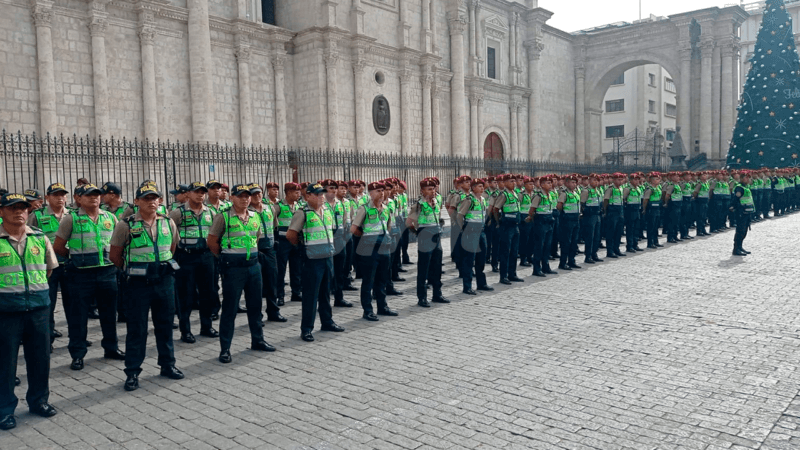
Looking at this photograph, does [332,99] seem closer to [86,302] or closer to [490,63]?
[490,63]

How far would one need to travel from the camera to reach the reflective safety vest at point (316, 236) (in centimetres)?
725

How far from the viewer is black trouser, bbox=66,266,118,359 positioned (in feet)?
20.4

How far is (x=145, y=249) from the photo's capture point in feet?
18.6

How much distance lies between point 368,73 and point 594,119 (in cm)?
2030

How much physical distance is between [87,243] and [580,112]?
36.3 metres

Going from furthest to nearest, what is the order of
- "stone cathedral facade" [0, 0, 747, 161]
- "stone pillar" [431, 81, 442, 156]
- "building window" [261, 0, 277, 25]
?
"stone pillar" [431, 81, 442, 156] < "building window" [261, 0, 277, 25] < "stone cathedral facade" [0, 0, 747, 161]

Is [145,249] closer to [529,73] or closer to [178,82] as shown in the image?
[178,82]

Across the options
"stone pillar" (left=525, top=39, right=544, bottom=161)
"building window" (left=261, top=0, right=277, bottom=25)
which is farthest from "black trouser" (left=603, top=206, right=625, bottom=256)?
"stone pillar" (left=525, top=39, right=544, bottom=161)

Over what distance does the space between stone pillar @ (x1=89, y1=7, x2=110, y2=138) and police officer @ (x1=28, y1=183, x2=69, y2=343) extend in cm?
957

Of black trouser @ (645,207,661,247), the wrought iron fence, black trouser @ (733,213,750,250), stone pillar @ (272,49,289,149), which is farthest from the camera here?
stone pillar @ (272,49,289,149)

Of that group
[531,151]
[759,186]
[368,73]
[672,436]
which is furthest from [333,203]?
[531,151]

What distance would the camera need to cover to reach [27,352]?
16.1 feet

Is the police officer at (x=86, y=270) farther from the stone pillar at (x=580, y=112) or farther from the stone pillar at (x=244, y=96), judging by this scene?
the stone pillar at (x=580, y=112)

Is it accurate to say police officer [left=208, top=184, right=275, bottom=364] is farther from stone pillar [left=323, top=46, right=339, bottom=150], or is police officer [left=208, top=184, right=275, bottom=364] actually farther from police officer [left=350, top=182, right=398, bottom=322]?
stone pillar [left=323, top=46, right=339, bottom=150]
